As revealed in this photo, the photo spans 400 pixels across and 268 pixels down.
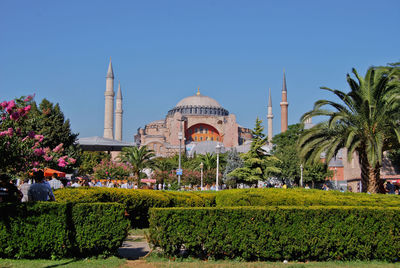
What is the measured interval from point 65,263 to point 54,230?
1.77 feet

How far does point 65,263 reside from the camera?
683 centimetres

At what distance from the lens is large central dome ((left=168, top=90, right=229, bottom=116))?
327ft

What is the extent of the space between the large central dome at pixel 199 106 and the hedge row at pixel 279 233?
301 feet

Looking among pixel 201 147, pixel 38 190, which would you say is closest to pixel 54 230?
pixel 38 190

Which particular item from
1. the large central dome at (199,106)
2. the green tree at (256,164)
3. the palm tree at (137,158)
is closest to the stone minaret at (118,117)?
the large central dome at (199,106)

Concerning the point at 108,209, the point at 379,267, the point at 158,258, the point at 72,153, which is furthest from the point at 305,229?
the point at 72,153

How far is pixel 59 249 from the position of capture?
697 centimetres

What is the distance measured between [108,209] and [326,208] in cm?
372

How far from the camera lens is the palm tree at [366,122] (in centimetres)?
1459

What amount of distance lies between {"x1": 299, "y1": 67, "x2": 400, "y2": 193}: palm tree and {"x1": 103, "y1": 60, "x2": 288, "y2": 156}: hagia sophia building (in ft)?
197

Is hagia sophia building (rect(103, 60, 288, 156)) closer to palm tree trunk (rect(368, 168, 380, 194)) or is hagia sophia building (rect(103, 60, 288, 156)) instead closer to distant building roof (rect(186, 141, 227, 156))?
distant building roof (rect(186, 141, 227, 156))

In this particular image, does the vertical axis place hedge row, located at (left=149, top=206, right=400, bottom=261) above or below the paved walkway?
above

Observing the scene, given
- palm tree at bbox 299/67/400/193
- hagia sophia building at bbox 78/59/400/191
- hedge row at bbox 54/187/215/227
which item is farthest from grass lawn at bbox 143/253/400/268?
hagia sophia building at bbox 78/59/400/191

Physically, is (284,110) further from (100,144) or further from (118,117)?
(100,144)
